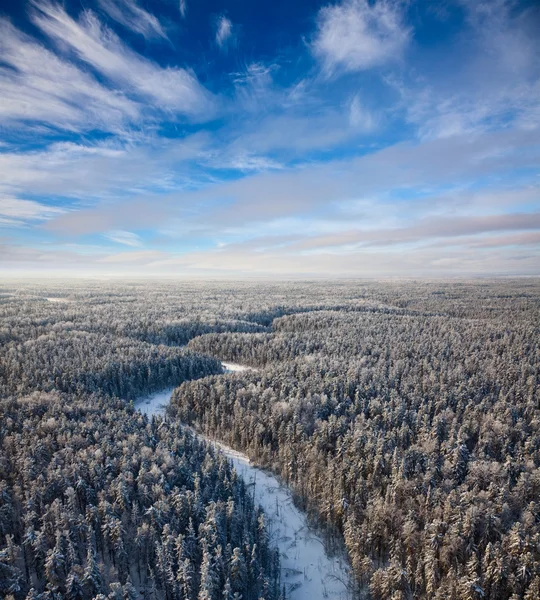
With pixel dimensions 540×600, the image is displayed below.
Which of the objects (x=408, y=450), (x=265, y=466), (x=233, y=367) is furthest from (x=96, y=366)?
(x=408, y=450)

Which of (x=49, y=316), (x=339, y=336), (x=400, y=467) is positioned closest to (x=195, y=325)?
(x=339, y=336)

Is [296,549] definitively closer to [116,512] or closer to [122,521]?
[122,521]

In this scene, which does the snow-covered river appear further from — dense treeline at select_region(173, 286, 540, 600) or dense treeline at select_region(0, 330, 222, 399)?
dense treeline at select_region(0, 330, 222, 399)

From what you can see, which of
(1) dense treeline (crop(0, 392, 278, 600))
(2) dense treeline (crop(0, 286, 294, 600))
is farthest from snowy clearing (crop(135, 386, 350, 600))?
(1) dense treeline (crop(0, 392, 278, 600))

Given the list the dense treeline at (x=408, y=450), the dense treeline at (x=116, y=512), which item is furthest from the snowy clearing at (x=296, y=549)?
the dense treeline at (x=116, y=512)

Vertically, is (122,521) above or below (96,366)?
below

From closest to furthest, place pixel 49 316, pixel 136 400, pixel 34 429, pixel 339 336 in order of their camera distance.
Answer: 1. pixel 34 429
2. pixel 136 400
3. pixel 339 336
4. pixel 49 316

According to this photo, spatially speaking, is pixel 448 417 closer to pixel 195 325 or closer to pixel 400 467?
pixel 400 467
